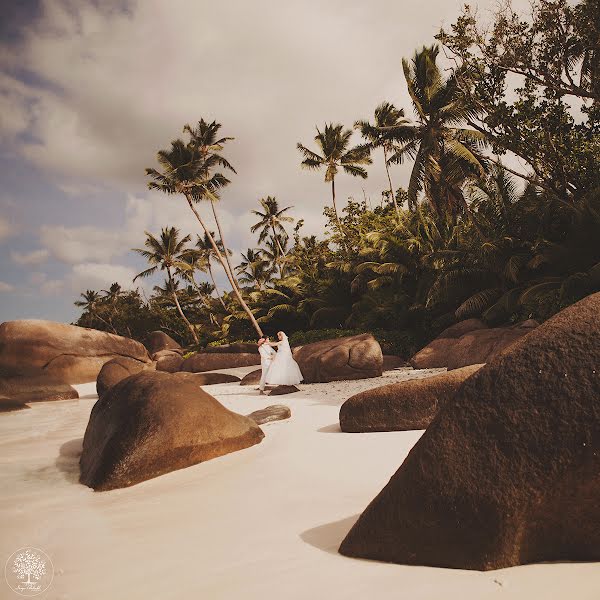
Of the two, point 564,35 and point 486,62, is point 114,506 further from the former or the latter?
point 564,35

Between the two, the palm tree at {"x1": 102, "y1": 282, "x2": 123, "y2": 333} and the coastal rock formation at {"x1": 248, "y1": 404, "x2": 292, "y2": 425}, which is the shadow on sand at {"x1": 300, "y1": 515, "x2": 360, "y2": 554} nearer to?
the coastal rock formation at {"x1": 248, "y1": 404, "x2": 292, "y2": 425}

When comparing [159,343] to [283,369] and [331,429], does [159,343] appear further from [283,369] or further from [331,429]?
[331,429]

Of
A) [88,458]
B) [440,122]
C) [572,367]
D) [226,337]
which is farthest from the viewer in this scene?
[226,337]

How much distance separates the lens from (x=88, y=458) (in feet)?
14.3

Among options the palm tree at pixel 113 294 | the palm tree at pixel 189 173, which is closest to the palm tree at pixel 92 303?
the palm tree at pixel 113 294

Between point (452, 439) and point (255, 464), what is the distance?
245 cm

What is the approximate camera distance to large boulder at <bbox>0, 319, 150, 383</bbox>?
16438mm

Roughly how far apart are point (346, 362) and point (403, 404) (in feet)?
19.7

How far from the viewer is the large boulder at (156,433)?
381 cm

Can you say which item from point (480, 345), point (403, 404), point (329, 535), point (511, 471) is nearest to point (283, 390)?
point (480, 345)

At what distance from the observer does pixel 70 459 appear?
204 inches

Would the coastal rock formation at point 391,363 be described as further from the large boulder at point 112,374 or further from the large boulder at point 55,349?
the large boulder at point 55,349

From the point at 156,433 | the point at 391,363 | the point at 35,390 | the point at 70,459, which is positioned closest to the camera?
the point at 156,433

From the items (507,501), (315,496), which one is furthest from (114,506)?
(507,501)
